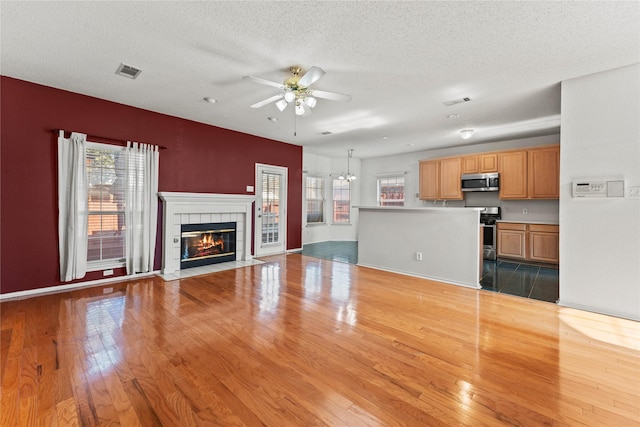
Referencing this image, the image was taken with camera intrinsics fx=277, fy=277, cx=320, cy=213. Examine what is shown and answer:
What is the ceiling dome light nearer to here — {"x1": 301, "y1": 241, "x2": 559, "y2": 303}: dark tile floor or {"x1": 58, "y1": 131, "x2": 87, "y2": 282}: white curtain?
{"x1": 301, "y1": 241, "x2": 559, "y2": 303}: dark tile floor

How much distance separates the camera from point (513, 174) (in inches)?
233

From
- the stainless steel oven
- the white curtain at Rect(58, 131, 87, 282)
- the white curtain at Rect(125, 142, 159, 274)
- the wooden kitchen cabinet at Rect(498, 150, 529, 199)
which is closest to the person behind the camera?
the white curtain at Rect(58, 131, 87, 282)

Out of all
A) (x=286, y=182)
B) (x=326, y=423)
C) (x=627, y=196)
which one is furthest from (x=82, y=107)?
(x=627, y=196)

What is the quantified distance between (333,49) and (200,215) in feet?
12.7

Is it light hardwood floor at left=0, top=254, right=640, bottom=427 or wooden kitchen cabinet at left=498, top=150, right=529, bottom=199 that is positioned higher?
wooden kitchen cabinet at left=498, top=150, right=529, bottom=199

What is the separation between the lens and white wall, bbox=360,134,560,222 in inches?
233

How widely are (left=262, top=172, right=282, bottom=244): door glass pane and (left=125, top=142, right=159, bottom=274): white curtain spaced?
234 centimetres

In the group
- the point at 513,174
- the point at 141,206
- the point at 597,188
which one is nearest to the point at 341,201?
the point at 513,174

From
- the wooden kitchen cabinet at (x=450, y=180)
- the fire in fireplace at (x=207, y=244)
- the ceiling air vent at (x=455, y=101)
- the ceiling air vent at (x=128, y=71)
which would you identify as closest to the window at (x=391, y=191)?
the wooden kitchen cabinet at (x=450, y=180)

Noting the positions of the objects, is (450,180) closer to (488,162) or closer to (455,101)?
(488,162)

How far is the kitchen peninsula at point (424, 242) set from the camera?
4176 millimetres

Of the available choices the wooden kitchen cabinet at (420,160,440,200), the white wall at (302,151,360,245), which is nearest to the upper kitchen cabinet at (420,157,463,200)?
the wooden kitchen cabinet at (420,160,440,200)

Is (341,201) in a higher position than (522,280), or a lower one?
higher

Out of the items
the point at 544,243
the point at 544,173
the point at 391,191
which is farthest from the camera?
the point at 391,191
